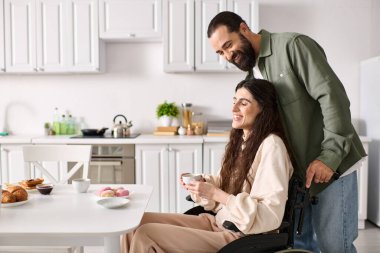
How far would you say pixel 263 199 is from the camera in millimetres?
1402

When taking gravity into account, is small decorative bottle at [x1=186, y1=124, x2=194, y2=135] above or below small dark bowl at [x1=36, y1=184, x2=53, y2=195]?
above

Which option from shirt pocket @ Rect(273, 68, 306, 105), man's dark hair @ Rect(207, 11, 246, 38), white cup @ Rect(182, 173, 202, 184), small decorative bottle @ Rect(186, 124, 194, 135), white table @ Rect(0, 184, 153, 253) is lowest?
white table @ Rect(0, 184, 153, 253)

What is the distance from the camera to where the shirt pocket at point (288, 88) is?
159 centimetres

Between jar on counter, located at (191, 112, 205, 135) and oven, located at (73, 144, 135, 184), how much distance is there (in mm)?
729

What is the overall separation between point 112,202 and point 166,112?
2.37 meters

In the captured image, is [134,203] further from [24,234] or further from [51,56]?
[51,56]

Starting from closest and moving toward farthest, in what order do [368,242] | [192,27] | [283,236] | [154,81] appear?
1. [283,236]
2. [368,242]
3. [192,27]
4. [154,81]

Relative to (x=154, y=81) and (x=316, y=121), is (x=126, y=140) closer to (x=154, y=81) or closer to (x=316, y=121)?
(x=154, y=81)

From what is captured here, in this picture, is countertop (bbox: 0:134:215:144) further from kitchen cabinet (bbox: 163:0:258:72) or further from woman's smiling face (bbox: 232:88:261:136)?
woman's smiling face (bbox: 232:88:261:136)

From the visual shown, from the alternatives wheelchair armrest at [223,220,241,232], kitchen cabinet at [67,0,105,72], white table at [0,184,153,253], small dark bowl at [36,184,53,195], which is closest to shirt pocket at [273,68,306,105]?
wheelchair armrest at [223,220,241,232]

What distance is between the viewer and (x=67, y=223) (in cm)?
A: 127

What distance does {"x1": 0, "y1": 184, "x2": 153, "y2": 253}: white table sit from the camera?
3.88ft

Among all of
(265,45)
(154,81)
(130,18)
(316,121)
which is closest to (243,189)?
(316,121)

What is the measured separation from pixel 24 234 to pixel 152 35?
272cm
